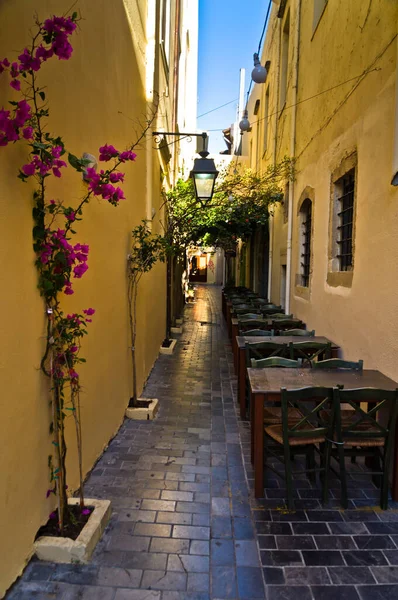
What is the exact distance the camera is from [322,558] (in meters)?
2.59

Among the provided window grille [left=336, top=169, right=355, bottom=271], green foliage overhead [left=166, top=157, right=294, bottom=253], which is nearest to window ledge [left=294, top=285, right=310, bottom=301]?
window grille [left=336, top=169, right=355, bottom=271]

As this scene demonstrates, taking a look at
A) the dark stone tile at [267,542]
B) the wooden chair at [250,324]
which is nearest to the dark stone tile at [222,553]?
the dark stone tile at [267,542]

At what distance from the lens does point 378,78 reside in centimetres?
409

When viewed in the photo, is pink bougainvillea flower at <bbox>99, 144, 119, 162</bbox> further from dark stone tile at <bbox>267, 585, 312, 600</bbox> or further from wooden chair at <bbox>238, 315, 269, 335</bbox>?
wooden chair at <bbox>238, 315, 269, 335</bbox>

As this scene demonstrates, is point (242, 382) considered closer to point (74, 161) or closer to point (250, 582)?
point (250, 582)

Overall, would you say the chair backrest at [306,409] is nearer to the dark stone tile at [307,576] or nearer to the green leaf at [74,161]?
the dark stone tile at [307,576]

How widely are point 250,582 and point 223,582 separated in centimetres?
15

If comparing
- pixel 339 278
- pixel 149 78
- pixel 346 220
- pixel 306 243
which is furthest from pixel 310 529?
pixel 149 78

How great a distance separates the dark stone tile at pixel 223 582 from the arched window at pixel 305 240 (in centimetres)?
570

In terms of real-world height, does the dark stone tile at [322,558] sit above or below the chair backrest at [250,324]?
below

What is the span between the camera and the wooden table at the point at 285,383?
330 centimetres

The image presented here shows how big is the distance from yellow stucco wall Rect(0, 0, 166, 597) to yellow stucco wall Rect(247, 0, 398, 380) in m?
2.57

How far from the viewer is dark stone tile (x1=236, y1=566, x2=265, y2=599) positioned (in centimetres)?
232

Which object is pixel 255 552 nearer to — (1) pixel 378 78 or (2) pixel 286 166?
(1) pixel 378 78
